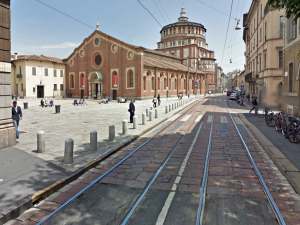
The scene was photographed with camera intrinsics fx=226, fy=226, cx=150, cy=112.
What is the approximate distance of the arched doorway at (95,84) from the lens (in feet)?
156

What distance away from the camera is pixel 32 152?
7535mm

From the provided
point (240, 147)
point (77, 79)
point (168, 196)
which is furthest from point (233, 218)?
point (77, 79)

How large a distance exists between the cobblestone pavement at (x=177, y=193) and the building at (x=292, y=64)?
807 cm

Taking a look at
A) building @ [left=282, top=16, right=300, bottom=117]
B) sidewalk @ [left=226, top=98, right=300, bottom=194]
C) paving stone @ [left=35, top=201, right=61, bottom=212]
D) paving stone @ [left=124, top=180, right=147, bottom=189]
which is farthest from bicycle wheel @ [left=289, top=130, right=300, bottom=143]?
paving stone @ [left=35, top=201, right=61, bottom=212]

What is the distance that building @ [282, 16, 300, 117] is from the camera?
13.7 metres

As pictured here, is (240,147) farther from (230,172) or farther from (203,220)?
(203,220)

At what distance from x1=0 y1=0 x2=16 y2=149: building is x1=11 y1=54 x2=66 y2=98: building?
4249 centimetres

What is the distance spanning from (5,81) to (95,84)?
42.6m

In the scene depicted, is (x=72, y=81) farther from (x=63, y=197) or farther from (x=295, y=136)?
(x=63, y=197)

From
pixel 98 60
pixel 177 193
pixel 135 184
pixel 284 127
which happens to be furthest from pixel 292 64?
pixel 98 60

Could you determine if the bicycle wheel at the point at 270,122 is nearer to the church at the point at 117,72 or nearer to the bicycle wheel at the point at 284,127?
the bicycle wheel at the point at 284,127

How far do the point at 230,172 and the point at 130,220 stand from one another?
3.18 metres

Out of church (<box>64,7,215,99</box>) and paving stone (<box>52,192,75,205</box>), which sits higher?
church (<box>64,7,215,99</box>)

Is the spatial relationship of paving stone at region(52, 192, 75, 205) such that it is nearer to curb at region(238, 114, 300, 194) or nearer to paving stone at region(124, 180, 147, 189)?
paving stone at region(124, 180, 147, 189)
